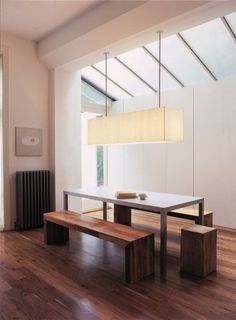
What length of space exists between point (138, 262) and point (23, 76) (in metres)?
3.46

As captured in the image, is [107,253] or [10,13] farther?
[10,13]

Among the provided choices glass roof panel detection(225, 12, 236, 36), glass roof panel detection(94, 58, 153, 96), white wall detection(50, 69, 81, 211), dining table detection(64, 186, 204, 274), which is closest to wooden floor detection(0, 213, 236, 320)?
dining table detection(64, 186, 204, 274)

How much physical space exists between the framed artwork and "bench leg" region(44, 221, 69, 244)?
1.40 meters

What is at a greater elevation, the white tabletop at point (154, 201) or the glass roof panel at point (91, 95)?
the glass roof panel at point (91, 95)

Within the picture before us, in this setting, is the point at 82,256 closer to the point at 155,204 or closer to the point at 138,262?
the point at 138,262

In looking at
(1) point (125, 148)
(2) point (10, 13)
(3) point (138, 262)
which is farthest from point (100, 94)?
(3) point (138, 262)

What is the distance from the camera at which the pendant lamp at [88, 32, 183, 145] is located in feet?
10.6

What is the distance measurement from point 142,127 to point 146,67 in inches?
75.7

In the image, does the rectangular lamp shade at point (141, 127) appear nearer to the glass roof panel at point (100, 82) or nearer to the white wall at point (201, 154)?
the white wall at point (201, 154)

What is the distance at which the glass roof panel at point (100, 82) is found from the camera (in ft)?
18.2

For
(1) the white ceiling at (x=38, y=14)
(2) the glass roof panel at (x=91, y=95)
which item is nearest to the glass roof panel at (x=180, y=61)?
(1) the white ceiling at (x=38, y=14)

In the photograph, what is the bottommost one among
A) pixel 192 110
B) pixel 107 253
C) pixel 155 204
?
pixel 107 253

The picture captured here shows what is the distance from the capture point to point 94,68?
5418mm

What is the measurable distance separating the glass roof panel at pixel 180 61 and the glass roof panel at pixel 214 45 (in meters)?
0.15
